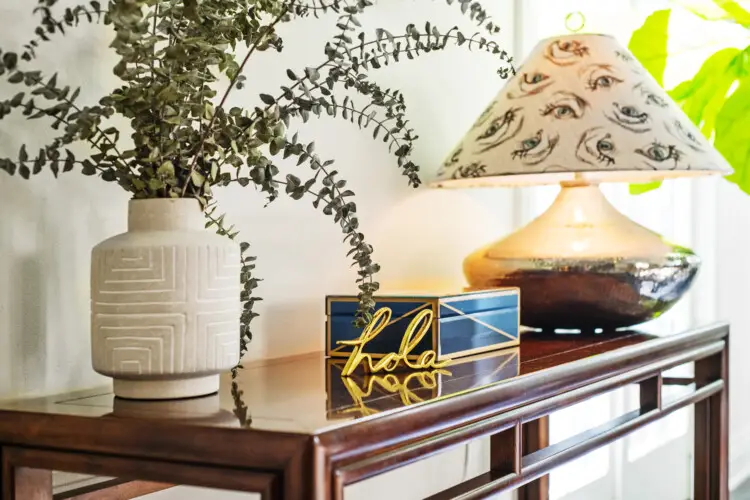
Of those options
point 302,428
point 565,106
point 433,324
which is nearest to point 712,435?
point 565,106

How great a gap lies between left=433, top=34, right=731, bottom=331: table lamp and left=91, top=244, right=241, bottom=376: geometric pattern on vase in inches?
29.4

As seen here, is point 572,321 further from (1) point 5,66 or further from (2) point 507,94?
(1) point 5,66

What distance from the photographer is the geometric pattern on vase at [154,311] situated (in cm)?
90

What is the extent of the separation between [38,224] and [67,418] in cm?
27

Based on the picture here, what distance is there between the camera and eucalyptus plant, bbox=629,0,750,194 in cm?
219

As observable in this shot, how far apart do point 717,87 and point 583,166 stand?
975 mm

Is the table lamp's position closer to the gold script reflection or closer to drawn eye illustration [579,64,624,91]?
drawn eye illustration [579,64,624,91]

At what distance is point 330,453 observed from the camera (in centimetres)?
76

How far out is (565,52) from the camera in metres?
1.66

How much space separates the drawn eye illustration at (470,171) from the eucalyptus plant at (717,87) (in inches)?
28.8

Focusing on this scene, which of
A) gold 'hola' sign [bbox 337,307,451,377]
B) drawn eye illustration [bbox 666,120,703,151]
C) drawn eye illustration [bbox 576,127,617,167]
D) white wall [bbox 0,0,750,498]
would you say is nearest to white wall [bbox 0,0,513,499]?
white wall [bbox 0,0,750,498]

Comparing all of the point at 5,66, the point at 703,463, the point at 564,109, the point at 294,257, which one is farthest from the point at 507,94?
the point at 5,66

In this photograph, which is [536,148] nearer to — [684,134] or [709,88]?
[684,134]

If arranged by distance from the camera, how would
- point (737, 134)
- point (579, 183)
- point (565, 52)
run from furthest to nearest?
point (737, 134)
point (579, 183)
point (565, 52)
